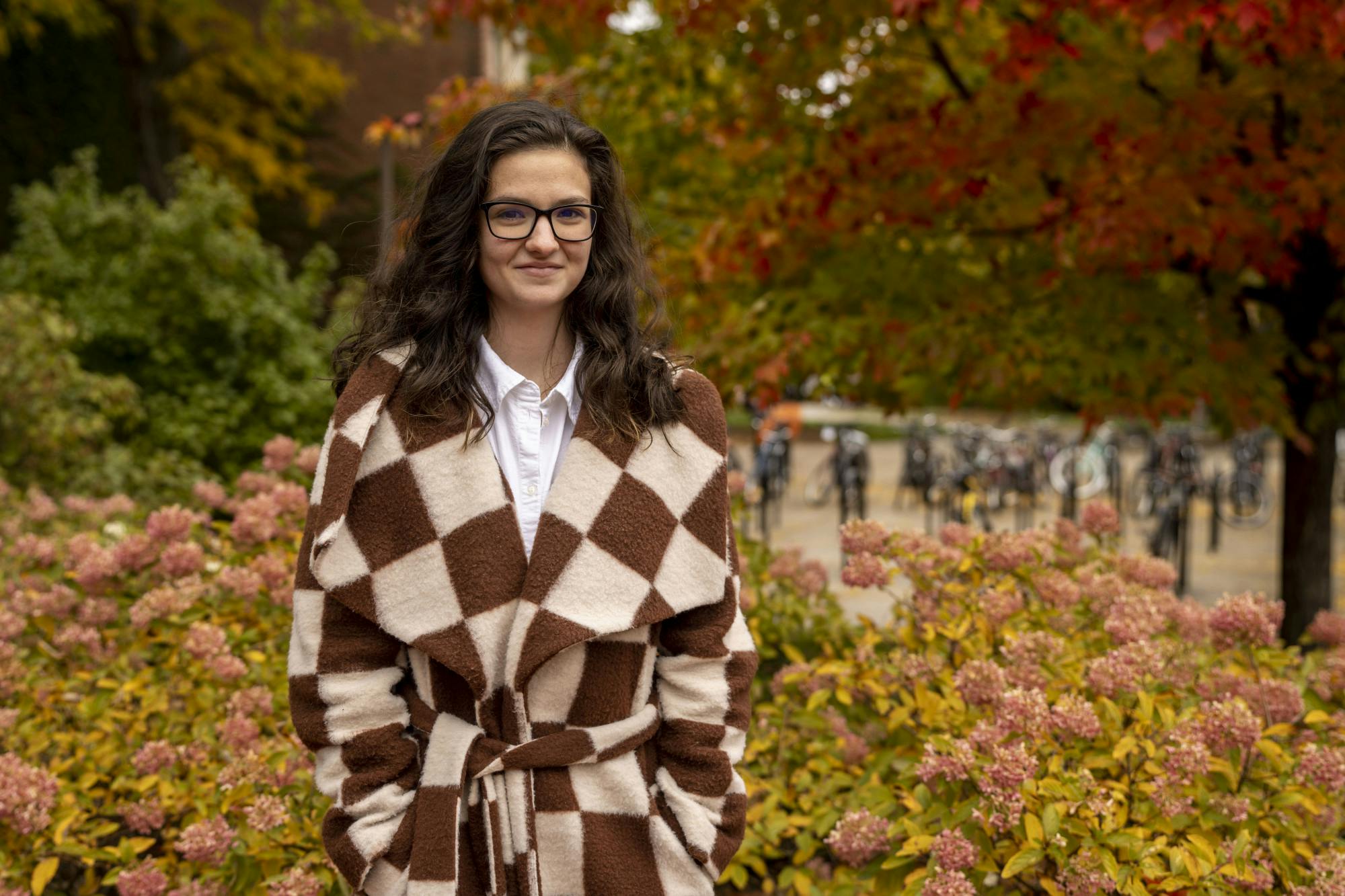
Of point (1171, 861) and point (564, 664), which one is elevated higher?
point (564, 664)

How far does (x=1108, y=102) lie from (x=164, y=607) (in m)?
3.40

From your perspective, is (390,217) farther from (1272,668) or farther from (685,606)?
(1272,668)

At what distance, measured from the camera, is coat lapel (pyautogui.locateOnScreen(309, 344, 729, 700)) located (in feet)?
4.74

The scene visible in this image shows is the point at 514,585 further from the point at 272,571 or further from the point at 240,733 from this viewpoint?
Answer: the point at 272,571

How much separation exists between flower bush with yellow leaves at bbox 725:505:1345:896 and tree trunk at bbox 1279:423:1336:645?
2.53m

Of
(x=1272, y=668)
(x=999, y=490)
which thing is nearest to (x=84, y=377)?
(x=1272, y=668)

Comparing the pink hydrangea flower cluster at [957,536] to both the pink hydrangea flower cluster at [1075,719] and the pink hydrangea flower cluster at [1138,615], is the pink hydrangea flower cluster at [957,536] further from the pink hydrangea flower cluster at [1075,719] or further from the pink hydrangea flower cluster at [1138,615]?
the pink hydrangea flower cluster at [1075,719]

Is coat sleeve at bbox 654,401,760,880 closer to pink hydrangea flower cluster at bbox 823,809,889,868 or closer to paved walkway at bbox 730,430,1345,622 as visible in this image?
pink hydrangea flower cluster at bbox 823,809,889,868

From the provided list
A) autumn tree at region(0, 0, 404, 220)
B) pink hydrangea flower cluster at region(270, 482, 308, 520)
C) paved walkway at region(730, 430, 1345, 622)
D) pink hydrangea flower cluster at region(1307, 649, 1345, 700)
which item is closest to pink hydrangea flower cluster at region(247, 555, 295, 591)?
pink hydrangea flower cluster at region(270, 482, 308, 520)

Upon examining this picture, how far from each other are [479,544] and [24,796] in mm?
1257

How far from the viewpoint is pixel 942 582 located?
261 cm

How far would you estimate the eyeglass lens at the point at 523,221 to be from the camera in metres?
1.52

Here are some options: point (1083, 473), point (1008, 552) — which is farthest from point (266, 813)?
point (1083, 473)

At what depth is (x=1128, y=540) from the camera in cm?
1115
